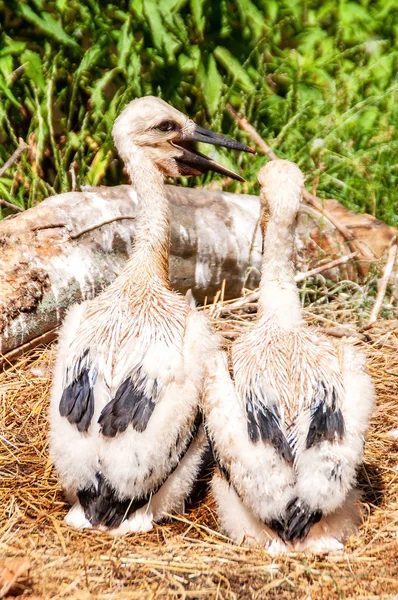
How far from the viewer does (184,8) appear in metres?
7.02

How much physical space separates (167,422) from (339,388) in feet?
2.54

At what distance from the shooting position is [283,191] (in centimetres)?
422

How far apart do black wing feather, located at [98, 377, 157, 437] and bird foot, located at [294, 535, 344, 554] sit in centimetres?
83

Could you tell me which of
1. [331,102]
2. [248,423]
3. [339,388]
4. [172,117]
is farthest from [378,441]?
[331,102]

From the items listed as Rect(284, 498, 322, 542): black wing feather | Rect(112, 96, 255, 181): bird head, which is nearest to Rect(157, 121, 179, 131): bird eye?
Rect(112, 96, 255, 181): bird head

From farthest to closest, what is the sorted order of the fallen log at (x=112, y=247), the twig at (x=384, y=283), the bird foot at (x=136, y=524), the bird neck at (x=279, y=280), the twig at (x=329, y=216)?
the twig at (x=329, y=216)
the twig at (x=384, y=283)
the fallen log at (x=112, y=247)
the bird neck at (x=279, y=280)
the bird foot at (x=136, y=524)

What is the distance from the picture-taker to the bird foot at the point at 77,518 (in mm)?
4000

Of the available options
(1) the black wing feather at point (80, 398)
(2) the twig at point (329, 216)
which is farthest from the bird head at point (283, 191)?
(2) the twig at point (329, 216)

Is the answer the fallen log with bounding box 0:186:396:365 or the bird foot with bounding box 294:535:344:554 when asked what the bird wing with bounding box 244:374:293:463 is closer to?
the bird foot with bounding box 294:535:344:554

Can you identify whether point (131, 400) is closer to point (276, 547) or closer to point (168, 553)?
point (168, 553)

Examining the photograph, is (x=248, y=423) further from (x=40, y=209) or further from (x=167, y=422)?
(x=40, y=209)

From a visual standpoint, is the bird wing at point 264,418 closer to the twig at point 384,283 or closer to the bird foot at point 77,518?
the bird foot at point 77,518

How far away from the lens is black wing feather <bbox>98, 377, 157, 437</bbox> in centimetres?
384

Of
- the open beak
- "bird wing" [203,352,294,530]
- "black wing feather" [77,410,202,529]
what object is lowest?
"black wing feather" [77,410,202,529]
